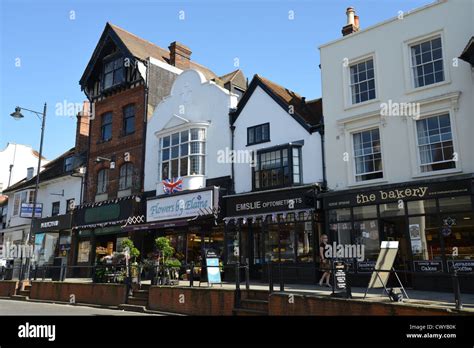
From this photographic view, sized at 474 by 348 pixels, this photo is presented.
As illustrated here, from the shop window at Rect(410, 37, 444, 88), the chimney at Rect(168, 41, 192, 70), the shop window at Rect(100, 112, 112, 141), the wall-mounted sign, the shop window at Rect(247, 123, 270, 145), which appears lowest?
the wall-mounted sign

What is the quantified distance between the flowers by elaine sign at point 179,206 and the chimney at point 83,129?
10610 millimetres

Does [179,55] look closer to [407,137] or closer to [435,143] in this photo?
[407,137]

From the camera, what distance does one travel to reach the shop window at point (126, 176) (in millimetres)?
25141

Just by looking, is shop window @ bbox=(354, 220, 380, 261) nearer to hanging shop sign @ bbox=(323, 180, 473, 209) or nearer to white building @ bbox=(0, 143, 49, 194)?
hanging shop sign @ bbox=(323, 180, 473, 209)

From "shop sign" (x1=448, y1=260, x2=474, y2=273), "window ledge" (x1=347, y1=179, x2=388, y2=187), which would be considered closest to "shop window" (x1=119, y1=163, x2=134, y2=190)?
"window ledge" (x1=347, y1=179, x2=388, y2=187)

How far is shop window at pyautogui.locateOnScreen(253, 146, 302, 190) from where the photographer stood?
60.2ft

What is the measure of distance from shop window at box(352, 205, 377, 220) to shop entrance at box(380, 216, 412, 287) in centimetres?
42

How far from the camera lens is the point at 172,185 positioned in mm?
22031

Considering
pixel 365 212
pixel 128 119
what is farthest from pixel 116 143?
pixel 365 212
